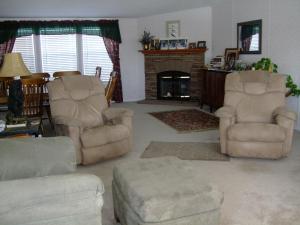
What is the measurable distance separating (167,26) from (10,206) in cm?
742

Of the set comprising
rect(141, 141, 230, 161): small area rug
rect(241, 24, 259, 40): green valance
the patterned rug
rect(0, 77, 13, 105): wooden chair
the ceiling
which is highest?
the ceiling

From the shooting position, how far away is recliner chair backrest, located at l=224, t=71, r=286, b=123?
4406mm

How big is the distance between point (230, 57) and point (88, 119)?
3582 mm

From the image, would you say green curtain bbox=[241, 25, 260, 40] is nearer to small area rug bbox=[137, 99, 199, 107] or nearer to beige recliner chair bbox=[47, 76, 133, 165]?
small area rug bbox=[137, 99, 199, 107]

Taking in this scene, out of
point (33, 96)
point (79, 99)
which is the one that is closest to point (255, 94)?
point (79, 99)

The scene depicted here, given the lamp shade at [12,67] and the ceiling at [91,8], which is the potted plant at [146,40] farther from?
the lamp shade at [12,67]

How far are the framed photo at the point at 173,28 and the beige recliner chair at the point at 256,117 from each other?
397cm

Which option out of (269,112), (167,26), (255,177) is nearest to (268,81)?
(269,112)

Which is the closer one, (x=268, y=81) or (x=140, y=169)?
(x=140, y=169)

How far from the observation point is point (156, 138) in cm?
518

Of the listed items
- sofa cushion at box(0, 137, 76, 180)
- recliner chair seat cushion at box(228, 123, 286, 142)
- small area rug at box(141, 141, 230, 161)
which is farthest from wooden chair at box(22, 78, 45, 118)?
sofa cushion at box(0, 137, 76, 180)

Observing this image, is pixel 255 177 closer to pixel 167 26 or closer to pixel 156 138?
pixel 156 138

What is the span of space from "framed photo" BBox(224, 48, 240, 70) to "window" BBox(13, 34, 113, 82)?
3.16 metres

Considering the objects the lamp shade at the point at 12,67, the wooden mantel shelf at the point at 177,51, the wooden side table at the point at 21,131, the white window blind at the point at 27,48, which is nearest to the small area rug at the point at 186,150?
the wooden side table at the point at 21,131
